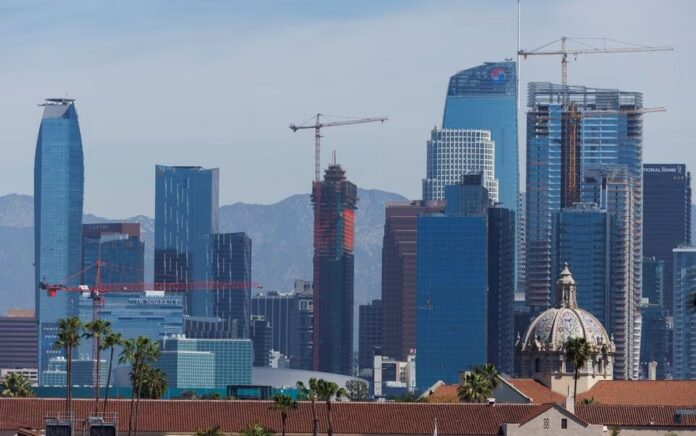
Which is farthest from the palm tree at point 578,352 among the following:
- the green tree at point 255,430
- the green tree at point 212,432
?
the green tree at point 212,432

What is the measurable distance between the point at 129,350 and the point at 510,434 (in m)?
26.3

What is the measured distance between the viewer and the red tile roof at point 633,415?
175 m

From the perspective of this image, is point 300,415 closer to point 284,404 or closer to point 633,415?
point 284,404

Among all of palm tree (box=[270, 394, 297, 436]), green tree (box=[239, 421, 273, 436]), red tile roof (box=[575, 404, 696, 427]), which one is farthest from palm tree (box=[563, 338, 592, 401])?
green tree (box=[239, 421, 273, 436])

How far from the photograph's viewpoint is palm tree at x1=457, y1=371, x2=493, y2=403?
7603 inches

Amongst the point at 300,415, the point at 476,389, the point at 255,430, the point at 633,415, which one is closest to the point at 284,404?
the point at 255,430

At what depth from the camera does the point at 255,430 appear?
15838 cm

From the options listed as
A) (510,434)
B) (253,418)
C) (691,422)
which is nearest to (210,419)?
(253,418)

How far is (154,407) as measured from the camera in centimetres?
17200

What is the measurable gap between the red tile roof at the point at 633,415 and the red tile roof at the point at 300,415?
196 inches

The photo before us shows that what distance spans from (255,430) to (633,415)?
31421 millimetres

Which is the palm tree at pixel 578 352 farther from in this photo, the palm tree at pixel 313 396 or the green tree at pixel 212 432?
the green tree at pixel 212 432

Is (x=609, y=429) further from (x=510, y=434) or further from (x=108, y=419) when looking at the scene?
(x=108, y=419)

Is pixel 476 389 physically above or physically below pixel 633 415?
above
